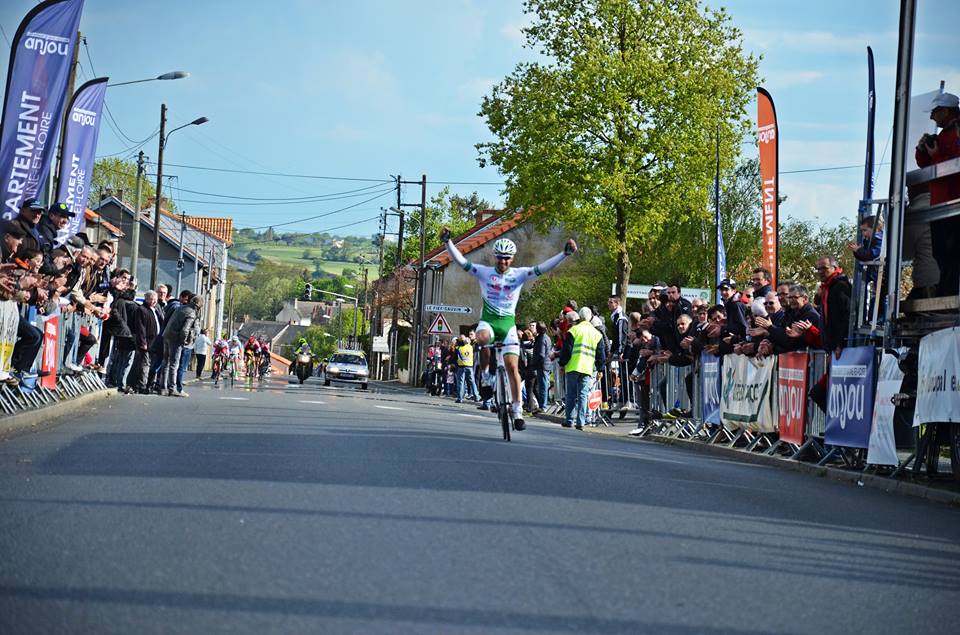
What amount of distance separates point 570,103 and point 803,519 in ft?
105

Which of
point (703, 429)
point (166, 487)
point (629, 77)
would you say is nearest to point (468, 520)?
point (166, 487)

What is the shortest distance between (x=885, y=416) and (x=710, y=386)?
567 cm

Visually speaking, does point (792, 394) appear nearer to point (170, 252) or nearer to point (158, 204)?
point (158, 204)

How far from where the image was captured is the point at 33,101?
18.2 meters

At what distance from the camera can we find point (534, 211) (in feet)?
135

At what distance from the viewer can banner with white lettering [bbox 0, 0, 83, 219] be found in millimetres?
17953

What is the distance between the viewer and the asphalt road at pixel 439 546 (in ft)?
17.3

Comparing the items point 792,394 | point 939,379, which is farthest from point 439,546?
point 792,394

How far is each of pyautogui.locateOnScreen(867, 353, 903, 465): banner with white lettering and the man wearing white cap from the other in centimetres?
89

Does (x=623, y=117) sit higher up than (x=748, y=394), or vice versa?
(x=623, y=117)

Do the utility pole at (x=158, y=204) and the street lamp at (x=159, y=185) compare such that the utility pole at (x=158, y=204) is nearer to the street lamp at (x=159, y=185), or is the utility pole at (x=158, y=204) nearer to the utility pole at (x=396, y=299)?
the street lamp at (x=159, y=185)

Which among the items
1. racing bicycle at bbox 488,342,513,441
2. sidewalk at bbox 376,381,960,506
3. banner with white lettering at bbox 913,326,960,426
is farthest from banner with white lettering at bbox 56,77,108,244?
banner with white lettering at bbox 913,326,960,426

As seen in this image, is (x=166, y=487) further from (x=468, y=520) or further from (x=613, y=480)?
(x=613, y=480)

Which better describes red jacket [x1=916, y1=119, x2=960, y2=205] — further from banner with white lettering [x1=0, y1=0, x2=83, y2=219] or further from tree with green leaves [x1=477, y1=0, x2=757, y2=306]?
tree with green leaves [x1=477, y1=0, x2=757, y2=306]
